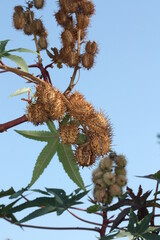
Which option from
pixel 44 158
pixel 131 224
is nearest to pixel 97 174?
pixel 131 224

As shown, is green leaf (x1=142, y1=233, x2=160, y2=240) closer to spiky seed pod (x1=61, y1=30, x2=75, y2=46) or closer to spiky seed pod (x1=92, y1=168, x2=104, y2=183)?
spiky seed pod (x1=92, y1=168, x2=104, y2=183)

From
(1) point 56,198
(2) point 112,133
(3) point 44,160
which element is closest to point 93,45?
(2) point 112,133

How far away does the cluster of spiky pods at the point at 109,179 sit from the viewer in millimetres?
2074

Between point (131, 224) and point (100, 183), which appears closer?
point (131, 224)

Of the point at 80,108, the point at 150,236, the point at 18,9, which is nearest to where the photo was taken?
the point at 150,236

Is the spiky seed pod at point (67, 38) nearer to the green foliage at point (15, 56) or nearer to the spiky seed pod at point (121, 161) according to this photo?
the green foliage at point (15, 56)

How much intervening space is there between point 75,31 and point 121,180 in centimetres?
106

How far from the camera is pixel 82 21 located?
2785mm

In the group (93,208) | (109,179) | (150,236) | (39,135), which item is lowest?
(150,236)

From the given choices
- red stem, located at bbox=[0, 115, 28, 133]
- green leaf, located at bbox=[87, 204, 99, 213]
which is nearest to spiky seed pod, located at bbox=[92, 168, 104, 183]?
green leaf, located at bbox=[87, 204, 99, 213]

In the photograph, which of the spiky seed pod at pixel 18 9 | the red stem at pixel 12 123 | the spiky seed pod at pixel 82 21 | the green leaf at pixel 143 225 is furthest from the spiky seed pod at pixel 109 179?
the spiky seed pod at pixel 18 9

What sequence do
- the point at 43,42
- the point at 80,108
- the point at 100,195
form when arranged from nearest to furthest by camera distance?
1. the point at 100,195
2. the point at 80,108
3. the point at 43,42

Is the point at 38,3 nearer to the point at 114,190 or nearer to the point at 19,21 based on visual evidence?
the point at 19,21

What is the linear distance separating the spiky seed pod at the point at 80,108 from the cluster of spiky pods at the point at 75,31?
244 mm
